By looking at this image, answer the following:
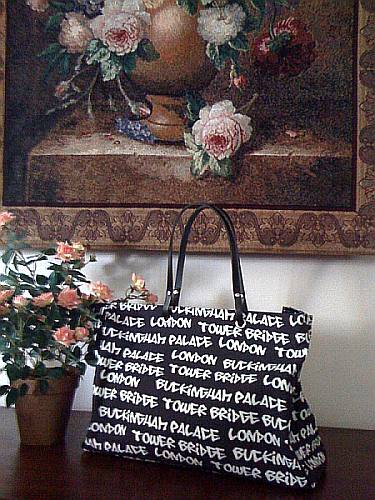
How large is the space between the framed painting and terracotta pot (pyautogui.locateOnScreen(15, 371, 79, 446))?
12.8 inches

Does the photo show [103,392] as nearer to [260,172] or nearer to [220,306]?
[220,306]

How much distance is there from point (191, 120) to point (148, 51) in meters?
0.16

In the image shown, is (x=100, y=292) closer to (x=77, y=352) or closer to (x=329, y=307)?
(x=77, y=352)

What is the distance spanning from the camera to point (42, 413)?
1.09m

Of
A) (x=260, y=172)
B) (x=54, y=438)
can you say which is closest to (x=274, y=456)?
(x=54, y=438)

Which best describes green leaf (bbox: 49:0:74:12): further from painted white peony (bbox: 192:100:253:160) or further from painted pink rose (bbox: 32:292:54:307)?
painted pink rose (bbox: 32:292:54:307)

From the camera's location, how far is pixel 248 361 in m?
0.96

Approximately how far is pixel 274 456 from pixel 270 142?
592mm

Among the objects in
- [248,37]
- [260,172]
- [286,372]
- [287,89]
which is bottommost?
[286,372]

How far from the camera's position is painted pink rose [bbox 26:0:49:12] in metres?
1.33

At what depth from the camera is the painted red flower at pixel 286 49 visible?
4.10ft

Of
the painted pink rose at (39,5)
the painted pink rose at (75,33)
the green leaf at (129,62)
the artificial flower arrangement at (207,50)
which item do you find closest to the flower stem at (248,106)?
the artificial flower arrangement at (207,50)

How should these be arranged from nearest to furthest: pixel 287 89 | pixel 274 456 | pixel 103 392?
pixel 274 456
pixel 103 392
pixel 287 89

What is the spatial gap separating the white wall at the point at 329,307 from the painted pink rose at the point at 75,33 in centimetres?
47
